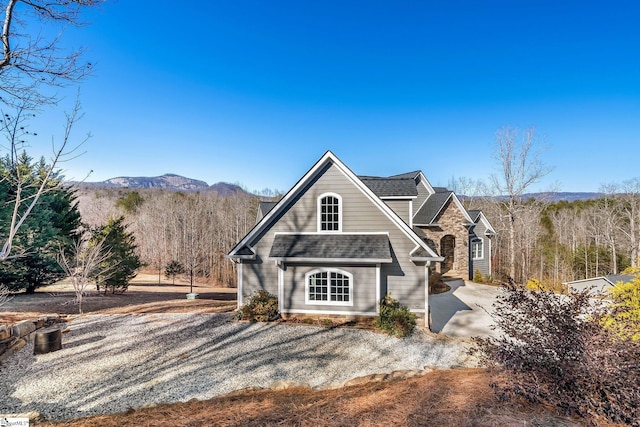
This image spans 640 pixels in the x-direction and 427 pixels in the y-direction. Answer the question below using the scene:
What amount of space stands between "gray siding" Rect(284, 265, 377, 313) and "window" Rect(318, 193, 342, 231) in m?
1.68

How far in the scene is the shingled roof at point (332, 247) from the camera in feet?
35.5

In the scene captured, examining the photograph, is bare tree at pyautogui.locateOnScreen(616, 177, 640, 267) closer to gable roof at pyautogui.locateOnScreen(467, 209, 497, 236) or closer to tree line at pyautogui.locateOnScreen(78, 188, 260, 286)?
gable roof at pyautogui.locateOnScreen(467, 209, 497, 236)

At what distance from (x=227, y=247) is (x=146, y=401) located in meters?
38.0

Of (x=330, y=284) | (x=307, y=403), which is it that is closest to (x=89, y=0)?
(x=307, y=403)

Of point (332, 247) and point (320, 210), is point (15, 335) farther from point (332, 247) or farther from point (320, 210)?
point (320, 210)

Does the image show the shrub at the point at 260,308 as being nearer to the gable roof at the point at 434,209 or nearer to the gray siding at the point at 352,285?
the gray siding at the point at 352,285

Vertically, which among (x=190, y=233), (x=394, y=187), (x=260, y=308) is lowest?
(x=260, y=308)

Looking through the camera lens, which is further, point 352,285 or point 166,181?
point 166,181

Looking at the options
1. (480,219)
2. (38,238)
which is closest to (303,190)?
(38,238)

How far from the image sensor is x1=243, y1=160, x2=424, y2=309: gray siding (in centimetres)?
1141

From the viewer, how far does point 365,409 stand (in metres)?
5.17

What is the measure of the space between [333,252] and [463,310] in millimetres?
7843

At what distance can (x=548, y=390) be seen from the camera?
4668 mm

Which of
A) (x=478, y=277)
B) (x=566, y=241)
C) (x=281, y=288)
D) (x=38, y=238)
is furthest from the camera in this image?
(x=566, y=241)
